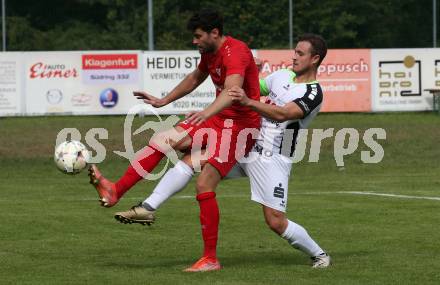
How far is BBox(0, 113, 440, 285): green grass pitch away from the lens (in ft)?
33.7

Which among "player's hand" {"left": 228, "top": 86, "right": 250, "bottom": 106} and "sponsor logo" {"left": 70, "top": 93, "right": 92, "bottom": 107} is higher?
"sponsor logo" {"left": 70, "top": 93, "right": 92, "bottom": 107}

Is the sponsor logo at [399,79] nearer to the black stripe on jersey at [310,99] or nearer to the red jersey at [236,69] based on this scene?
the red jersey at [236,69]

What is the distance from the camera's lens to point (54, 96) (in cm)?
3469

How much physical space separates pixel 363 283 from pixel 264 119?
5.79 ft

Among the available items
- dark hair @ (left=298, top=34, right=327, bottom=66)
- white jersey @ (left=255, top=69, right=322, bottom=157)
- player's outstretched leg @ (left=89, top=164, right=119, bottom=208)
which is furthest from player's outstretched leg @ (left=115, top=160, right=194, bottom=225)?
dark hair @ (left=298, top=34, right=327, bottom=66)

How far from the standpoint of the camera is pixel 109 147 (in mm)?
26828

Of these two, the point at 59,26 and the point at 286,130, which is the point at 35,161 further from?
the point at 59,26

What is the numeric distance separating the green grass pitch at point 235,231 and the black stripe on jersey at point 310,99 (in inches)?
54.8

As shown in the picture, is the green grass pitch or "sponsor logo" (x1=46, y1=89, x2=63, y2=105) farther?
"sponsor logo" (x1=46, y1=89, x2=63, y2=105)

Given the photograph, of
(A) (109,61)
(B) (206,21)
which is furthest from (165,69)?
(B) (206,21)

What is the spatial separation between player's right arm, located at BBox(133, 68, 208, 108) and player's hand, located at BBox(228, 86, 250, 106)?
138 centimetres

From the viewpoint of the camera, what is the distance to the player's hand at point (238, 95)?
9.55m

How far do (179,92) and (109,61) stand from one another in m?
24.2

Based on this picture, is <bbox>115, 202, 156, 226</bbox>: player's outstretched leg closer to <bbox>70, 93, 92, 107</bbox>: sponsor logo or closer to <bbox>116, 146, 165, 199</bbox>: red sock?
<bbox>116, 146, 165, 199</bbox>: red sock
